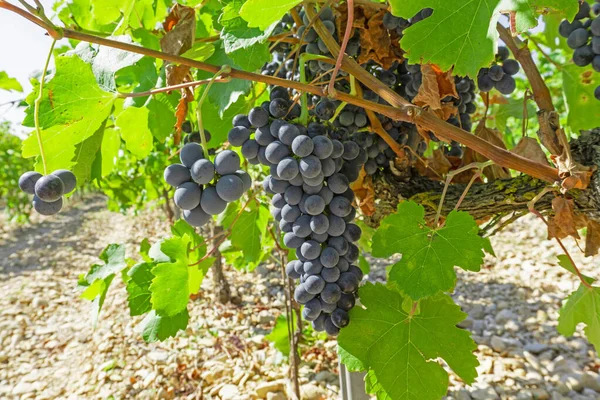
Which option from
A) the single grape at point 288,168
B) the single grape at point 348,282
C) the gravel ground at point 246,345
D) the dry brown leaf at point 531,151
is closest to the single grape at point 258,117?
the single grape at point 288,168

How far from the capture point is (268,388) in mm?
2477

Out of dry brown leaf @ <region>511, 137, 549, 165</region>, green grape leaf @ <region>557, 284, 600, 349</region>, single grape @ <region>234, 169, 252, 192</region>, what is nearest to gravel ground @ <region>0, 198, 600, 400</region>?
green grape leaf @ <region>557, 284, 600, 349</region>

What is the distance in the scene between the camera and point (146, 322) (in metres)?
1.47

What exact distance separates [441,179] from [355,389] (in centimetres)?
84

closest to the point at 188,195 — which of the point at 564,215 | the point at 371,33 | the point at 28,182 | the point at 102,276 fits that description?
the point at 28,182

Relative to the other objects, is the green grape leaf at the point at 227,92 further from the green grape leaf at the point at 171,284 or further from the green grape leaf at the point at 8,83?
the green grape leaf at the point at 8,83

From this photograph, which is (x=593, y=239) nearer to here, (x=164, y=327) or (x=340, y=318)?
(x=340, y=318)

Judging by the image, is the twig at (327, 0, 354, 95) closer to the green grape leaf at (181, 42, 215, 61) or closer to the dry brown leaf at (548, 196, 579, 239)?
the green grape leaf at (181, 42, 215, 61)

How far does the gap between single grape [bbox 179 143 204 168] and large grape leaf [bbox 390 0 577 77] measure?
0.47 m

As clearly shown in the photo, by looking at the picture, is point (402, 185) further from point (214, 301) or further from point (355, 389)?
point (214, 301)

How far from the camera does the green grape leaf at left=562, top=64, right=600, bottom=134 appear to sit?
1.43 metres

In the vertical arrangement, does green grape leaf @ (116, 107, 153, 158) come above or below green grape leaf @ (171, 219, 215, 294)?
above

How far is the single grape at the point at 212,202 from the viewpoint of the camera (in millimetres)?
827

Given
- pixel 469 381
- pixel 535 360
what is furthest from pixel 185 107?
pixel 535 360
